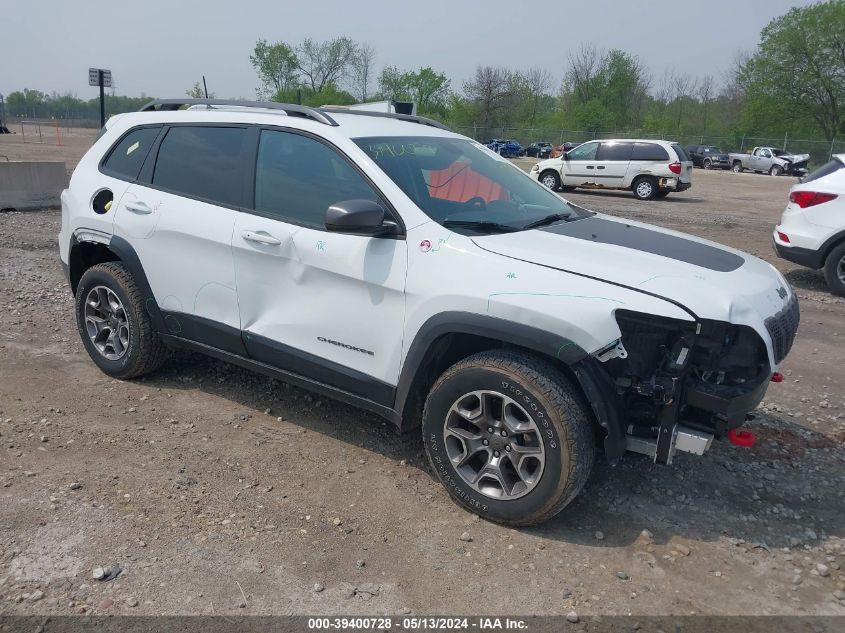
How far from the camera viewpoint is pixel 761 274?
3510mm

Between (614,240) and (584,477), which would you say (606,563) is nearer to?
(584,477)

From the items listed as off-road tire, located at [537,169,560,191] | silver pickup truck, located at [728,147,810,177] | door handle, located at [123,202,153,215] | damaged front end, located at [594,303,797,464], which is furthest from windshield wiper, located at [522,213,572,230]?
silver pickup truck, located at [728,147,810,177]

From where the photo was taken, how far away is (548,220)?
154 inches

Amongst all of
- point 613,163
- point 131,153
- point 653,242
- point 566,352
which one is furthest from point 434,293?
point 613,163

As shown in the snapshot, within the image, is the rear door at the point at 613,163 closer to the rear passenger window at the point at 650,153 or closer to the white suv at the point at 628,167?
the white suv at the point at 628,167

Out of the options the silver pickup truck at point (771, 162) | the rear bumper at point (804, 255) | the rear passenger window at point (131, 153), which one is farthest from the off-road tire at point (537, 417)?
the silver pickup truck at point (771, 162)

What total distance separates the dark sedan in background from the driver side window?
2506cm

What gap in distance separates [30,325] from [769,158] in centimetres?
4315

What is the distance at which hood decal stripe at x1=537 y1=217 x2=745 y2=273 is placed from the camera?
3.43 meters

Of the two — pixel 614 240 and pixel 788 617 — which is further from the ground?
pixel 614 240

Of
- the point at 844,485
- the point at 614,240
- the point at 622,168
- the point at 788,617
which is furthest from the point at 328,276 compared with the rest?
the point at 622,168

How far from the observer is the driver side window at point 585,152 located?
2083cm

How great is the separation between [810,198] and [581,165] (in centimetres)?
1302

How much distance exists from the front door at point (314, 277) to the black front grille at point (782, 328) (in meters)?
1.72
